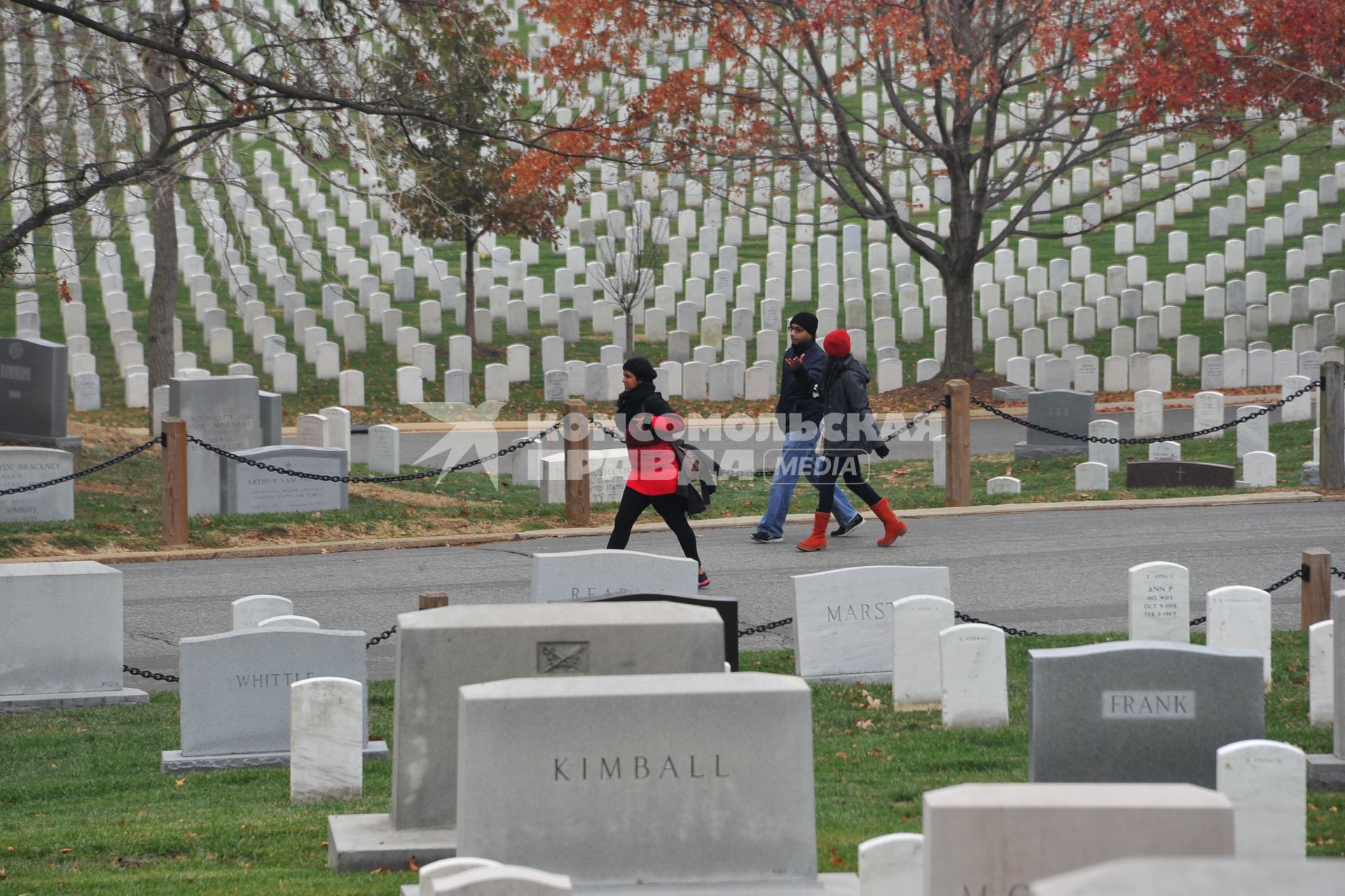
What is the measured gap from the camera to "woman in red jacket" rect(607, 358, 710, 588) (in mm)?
10781

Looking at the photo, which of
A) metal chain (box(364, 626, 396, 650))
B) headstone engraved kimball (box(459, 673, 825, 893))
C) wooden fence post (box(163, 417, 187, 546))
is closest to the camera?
headstone engraved kimball (box(459, 673, 825, 893))

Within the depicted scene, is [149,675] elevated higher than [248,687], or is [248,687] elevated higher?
[248,687]

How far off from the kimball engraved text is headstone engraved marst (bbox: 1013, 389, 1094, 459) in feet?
42.8

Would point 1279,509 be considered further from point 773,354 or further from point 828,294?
point 828,294

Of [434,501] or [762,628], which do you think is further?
[434,501]

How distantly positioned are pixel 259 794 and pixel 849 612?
11.2ft

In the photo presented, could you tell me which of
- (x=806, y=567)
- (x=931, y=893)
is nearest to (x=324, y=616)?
(x=806, y=567)

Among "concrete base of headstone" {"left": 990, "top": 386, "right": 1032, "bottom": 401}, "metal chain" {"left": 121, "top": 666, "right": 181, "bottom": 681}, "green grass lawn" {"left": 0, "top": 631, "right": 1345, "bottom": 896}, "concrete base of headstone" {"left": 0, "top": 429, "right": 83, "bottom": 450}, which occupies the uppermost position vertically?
"concrete base of headstone" {"left": 990, "top": 386, "right": 1032, "bottom": 401}

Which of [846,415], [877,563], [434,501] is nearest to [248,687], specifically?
[877,563]

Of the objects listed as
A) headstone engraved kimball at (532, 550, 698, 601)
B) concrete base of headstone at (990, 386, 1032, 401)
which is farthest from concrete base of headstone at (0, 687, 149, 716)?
concrete base of headstone at (990, 386, 1032, 401)

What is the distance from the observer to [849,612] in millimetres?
9109

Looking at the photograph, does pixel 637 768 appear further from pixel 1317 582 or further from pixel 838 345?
pixel 838 345

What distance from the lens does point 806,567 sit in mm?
11914

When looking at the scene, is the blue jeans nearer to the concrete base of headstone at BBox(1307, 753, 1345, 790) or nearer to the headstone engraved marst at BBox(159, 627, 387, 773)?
the headstone engraved marst at BBox(159, 627, 387, 773)
